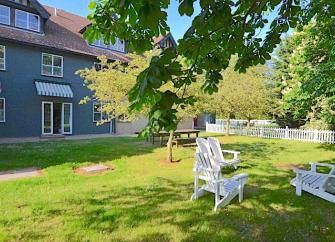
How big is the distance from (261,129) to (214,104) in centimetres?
556

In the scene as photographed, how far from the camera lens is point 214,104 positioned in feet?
75.3

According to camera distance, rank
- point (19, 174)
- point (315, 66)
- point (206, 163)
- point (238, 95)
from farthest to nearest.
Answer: point (238, 95), point (315, 66), point (19, 174), point (206, 163)

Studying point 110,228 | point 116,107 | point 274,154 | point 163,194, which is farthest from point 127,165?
point 274,154

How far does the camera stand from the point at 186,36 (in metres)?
2.88

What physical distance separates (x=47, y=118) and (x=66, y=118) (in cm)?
148

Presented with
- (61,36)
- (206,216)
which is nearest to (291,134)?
(61,36)

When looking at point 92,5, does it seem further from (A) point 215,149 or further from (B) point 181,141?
(B) point 181,141

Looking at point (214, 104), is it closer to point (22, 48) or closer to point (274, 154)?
point (274, 154)

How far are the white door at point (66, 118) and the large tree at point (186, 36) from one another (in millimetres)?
20591

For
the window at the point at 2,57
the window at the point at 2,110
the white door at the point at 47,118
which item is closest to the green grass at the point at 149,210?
the window at the point at 2,110

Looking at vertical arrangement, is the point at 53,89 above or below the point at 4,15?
below

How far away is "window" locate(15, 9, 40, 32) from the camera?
20.9 metres

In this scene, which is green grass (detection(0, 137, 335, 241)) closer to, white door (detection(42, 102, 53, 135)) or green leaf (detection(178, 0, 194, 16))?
green leaf (detection(178, 0, 194, 16))

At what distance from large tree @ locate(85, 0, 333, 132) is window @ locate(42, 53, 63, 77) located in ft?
66.5
